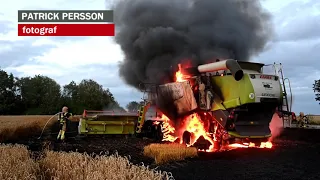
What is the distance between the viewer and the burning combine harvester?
10.4 meters

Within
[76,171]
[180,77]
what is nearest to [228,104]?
[180,77]

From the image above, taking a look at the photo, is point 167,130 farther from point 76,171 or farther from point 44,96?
point 44,96

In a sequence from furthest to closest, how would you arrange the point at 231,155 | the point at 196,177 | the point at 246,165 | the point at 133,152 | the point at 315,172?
the point at 133,152 → the point at 231,155 → the point at 246,165 → the point at 315,172 → the point at 196,177

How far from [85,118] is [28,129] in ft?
24.3

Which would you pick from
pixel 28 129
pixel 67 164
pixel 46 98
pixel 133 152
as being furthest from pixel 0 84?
pixel 67 164

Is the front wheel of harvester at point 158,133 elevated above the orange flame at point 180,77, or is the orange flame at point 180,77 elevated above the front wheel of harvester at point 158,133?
the orange flame at point 180,77

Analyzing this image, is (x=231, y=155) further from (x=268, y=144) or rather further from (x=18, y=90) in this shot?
(x=18, y=90)

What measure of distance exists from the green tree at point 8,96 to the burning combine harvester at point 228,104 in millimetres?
60430

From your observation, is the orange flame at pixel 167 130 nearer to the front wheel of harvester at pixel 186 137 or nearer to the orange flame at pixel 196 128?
the front wheel of harvester at pixel 186 137

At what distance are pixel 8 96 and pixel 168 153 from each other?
6458cm

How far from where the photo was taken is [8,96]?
67.4m

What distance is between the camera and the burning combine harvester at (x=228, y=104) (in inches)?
409

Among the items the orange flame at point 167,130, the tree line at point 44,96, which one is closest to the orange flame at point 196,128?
the orange flame at point 167,130

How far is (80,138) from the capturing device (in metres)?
16.0
